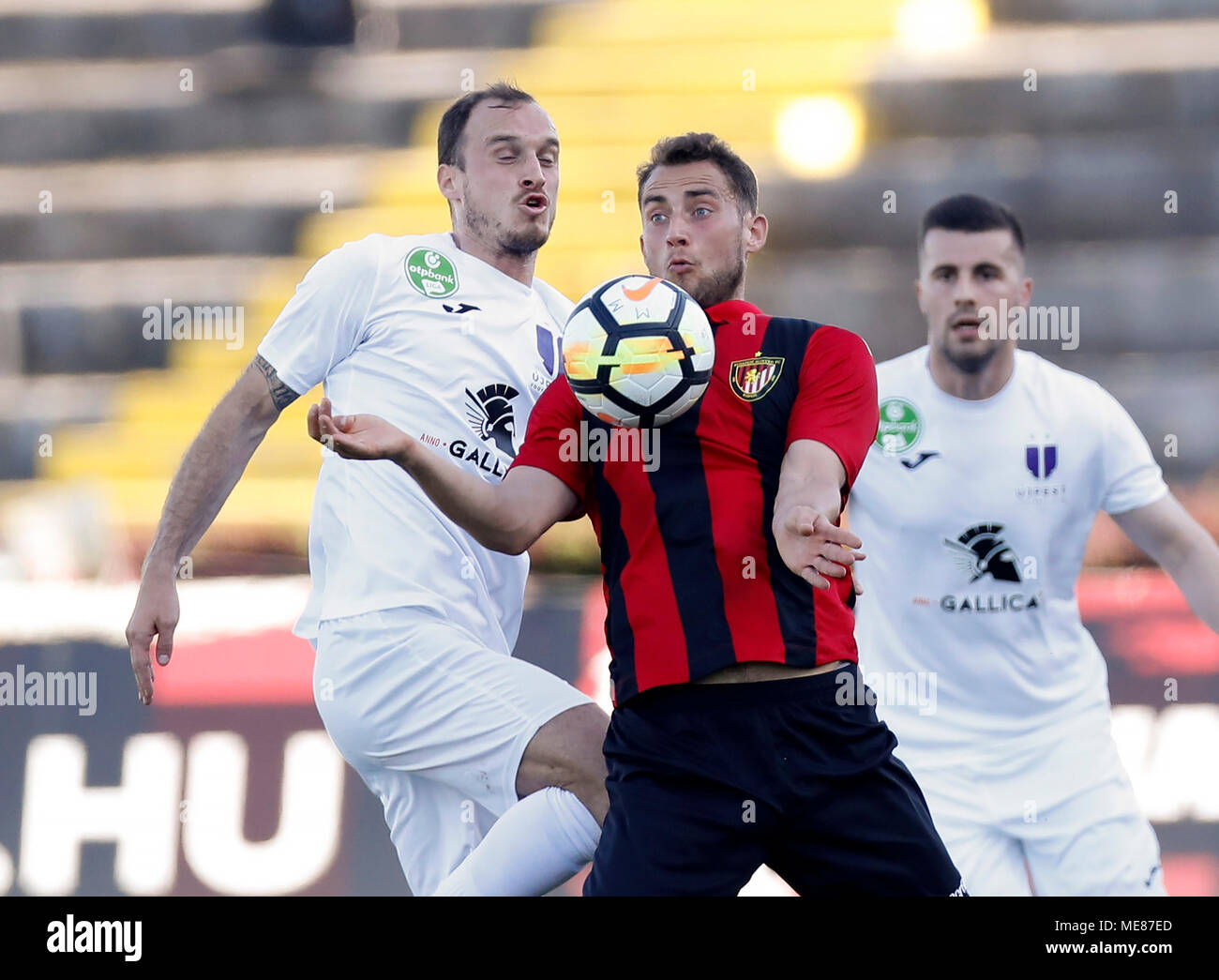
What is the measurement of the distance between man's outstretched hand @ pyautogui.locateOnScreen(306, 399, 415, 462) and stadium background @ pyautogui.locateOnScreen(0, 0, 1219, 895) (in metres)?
4.29

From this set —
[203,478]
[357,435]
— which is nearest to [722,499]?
[357,435]

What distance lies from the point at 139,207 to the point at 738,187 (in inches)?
316

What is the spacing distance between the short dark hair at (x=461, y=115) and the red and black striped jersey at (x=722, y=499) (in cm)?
133

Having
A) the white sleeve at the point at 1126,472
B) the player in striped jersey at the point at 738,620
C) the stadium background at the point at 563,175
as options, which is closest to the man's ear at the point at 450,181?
the player in striped jersey at the point at 738,620

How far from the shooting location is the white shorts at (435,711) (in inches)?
144

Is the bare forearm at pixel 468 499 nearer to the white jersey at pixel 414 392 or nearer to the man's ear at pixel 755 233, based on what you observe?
the white jersey at pixel 414 392

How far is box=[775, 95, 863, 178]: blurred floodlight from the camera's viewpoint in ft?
33.1

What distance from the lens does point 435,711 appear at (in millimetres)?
3727

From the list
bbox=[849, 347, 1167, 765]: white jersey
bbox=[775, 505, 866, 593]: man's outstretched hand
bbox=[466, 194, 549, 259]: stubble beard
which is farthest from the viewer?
bbox=[849, 347, 1167, 765]: white jersey

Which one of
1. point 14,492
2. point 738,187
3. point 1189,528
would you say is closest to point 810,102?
point 14,492

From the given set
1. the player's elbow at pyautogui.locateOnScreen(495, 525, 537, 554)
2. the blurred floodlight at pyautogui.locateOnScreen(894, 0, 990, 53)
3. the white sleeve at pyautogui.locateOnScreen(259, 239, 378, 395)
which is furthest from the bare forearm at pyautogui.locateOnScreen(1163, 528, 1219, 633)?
the blurred floodlight at pyautogui.locateOnScreen(894, 0, 990, 53)

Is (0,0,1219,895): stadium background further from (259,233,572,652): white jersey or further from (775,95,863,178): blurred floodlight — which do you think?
(259,233,572,652): white jersey

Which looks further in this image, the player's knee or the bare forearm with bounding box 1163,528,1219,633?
the bare forearm with bounding box 1163,528,1219,633
